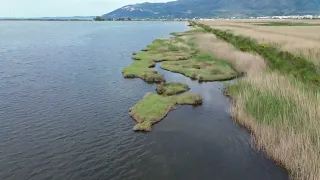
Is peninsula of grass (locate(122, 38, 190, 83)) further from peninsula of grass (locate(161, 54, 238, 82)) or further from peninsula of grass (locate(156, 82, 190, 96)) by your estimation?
peninsula of grass (locate(156, 82, 190, 96))

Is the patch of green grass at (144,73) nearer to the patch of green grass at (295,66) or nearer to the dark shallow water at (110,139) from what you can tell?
the dark shallow water at (110,139)

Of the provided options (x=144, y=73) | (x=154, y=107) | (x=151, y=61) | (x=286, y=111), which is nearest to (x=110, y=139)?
(x=154, y=107)

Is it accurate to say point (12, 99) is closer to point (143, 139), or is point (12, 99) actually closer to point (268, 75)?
point (143, 139)

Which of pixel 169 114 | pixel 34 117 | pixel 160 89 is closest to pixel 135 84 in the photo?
pixel 160 89

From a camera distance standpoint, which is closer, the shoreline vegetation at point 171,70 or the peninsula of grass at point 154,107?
the peninsula of grass at point 154,107

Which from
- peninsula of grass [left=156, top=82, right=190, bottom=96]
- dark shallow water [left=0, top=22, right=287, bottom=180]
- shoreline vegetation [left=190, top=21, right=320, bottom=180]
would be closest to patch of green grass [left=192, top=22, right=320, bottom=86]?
shoreline vegetation [left=190, top=21, right=320, bottom=180]

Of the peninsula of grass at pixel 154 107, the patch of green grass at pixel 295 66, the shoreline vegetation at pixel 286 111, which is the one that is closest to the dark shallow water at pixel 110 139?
the peninsula of grass at pixel 154 107

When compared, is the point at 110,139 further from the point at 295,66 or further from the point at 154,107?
the point at 295,66
